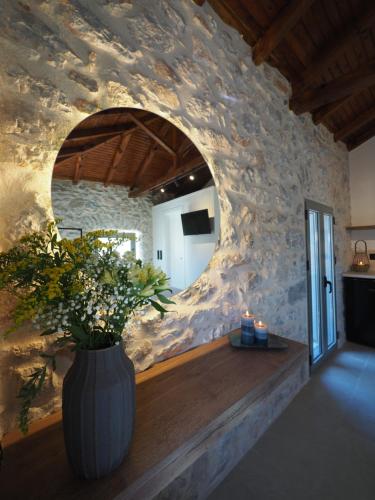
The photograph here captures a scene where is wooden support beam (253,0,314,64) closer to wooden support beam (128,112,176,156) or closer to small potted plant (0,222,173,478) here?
wooden support beam (128,112,176,156)

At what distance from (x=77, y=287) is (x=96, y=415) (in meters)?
0.32

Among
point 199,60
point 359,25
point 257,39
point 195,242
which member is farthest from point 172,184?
point 359,25

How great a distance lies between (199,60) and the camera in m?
1.36

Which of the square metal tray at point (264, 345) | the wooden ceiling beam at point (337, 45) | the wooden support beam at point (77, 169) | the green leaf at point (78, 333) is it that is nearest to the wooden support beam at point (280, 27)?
the wooden ceiling beam at point (337, 45)

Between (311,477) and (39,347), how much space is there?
164 centimetres

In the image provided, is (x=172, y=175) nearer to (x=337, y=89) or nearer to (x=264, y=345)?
(x=264, y=345)

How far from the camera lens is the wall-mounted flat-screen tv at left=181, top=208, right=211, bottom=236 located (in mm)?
1229

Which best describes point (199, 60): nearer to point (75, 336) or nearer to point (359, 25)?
→ point (359, 25)

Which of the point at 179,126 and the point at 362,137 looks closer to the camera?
the point at 179,126

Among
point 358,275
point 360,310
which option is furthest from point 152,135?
point 360,310

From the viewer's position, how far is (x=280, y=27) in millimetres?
1565

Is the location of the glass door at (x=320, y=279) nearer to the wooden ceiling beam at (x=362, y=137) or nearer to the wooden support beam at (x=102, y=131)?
the wooden ceiling beam at (x=362, y=137)

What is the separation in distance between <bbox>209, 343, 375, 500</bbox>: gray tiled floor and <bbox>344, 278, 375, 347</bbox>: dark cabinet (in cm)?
111

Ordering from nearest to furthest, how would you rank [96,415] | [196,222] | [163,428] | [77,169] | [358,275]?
1. [96,415]
2. [163,428]
3. [77,169]
4. [196,222]
5. [358,275]
